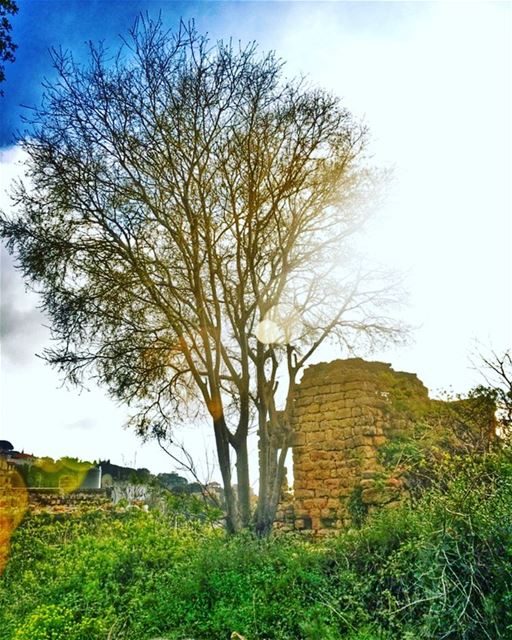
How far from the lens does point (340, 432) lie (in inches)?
437

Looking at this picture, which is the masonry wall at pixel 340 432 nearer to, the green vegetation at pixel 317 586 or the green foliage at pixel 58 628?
the green vegetation at pixel 317 586

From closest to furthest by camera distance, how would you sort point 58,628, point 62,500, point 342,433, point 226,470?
point 58,628 → point 226,470 → point 342,433 → point 62,500

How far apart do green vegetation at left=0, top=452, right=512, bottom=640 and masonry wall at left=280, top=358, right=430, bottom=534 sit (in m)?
2.51

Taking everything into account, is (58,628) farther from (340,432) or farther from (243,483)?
(340,432)

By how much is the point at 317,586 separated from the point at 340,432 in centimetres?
516

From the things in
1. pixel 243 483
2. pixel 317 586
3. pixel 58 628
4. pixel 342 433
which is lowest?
pixel 58 628

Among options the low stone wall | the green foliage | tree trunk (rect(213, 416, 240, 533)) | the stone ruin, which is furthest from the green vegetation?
the low stone wall

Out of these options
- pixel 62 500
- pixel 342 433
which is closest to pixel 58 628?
pixel 342 433

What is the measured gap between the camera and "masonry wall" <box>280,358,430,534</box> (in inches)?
418

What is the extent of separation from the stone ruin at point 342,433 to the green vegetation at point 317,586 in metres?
2.47

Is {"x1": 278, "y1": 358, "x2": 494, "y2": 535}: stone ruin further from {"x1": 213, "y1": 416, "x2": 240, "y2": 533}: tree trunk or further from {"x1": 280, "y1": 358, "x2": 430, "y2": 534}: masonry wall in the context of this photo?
{"x1": 213, "y1": 416, "x2": 240, "y2": 533}: tree trunk

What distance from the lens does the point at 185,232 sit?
35.2 ft

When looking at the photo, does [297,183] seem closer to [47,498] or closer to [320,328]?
[320,328]

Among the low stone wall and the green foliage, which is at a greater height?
the low stone wall
